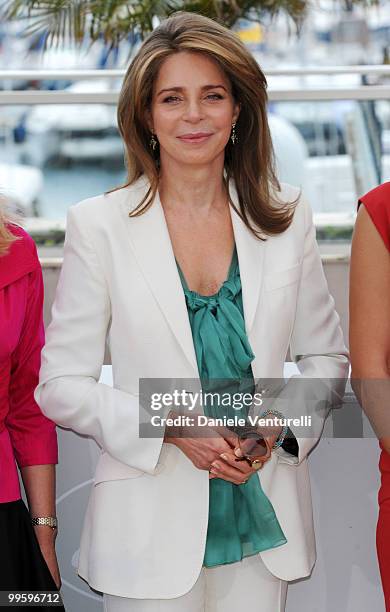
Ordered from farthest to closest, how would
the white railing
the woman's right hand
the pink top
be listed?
the white railing → the pink top → the woman's right hand

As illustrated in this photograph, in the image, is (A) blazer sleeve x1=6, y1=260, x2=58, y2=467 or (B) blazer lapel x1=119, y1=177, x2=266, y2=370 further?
(A) blazer sleeve x1=6, y1=260, x2=58, y2=467

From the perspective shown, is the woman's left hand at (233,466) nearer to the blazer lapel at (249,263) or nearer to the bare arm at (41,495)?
the blazer lapel at (249,263)

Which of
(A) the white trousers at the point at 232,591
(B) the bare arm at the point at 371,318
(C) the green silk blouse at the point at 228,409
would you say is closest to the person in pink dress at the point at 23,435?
(A) the white trousers at the point at 232,591

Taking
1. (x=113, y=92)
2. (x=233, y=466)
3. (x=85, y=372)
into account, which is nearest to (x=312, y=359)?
(x=233, y=466)

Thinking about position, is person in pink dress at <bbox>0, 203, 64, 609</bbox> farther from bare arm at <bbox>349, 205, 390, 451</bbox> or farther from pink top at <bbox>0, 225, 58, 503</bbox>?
bare arm at <bbox>349, 205, 390, 451</bbox>

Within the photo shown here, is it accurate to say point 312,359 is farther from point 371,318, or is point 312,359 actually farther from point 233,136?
point 233,136

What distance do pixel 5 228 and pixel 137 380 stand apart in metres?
0.48

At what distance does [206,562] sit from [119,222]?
81 cm

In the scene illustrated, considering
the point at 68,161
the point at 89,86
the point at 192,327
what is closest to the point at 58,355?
the point at 192,327

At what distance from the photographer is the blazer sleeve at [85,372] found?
2.30 metres

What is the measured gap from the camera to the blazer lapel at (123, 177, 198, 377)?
7.57 feet

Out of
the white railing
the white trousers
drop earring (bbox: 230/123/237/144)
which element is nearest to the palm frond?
the white railing

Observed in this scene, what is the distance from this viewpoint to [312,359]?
2484mm

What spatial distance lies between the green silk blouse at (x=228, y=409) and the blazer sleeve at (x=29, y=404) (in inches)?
14.8
